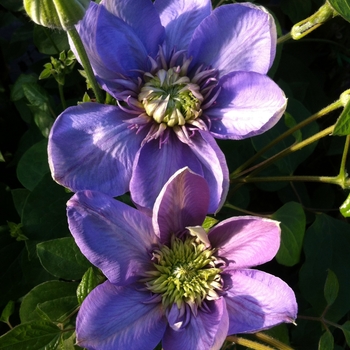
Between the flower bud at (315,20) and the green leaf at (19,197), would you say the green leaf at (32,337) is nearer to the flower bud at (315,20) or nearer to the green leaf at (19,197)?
the green leaf at (19,197)

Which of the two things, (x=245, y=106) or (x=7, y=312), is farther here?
(x=7, y=312)

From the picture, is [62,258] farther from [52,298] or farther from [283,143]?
[283,143]

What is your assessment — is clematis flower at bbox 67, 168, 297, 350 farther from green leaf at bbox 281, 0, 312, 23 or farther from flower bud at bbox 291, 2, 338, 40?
green leaf at bbox 281, 0, 312, 23

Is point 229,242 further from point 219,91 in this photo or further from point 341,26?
point 341,26

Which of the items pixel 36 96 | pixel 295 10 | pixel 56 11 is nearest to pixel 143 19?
pixel 56 11

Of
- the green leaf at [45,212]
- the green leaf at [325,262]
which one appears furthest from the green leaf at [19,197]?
the green leaf at [325,262]

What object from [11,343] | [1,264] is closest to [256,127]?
[11,343]

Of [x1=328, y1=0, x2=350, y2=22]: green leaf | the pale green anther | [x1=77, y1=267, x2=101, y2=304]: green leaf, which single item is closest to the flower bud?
[x1=328, y1=0, x2=350, y2=22]: green leaf
